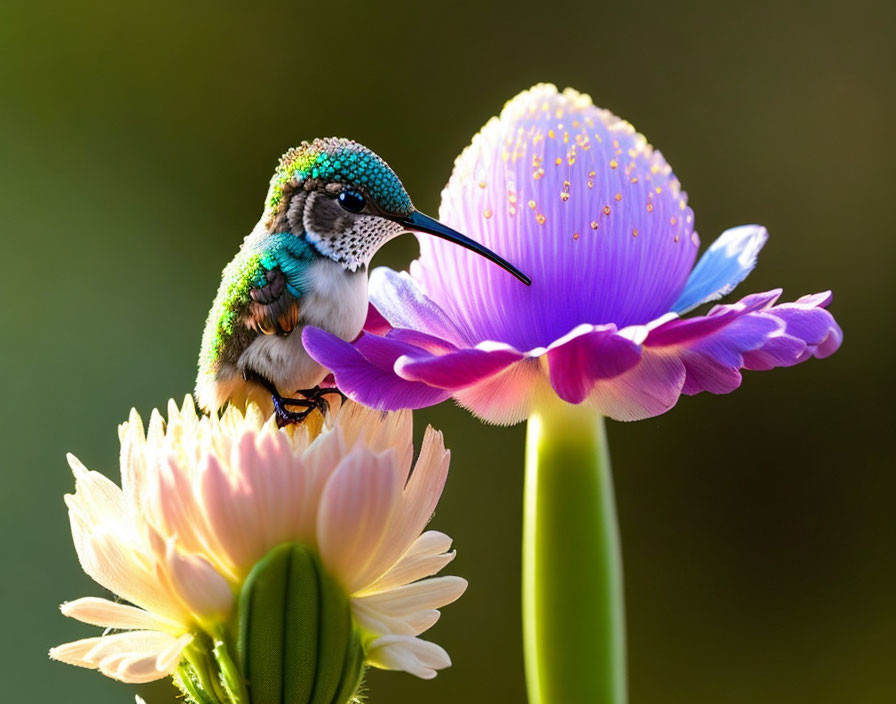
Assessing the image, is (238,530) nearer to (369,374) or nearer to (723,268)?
(369,374)

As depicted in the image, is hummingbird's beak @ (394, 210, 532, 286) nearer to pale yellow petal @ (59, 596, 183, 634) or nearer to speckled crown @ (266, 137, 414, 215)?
speckled crown @ (266, 137, 414, 215)

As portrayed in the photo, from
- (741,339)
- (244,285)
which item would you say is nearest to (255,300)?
(244,285)

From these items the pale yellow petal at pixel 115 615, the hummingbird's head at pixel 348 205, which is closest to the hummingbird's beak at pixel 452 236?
the hummingbird's head at pixel 348 205

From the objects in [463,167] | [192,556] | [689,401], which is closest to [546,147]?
[463,167]

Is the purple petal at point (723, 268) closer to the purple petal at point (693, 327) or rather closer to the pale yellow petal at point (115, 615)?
the purple petal at point (693, 327)

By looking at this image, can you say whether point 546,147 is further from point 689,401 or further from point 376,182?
point 689,401

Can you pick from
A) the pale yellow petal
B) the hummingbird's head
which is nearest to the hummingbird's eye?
the hummingbird's head
